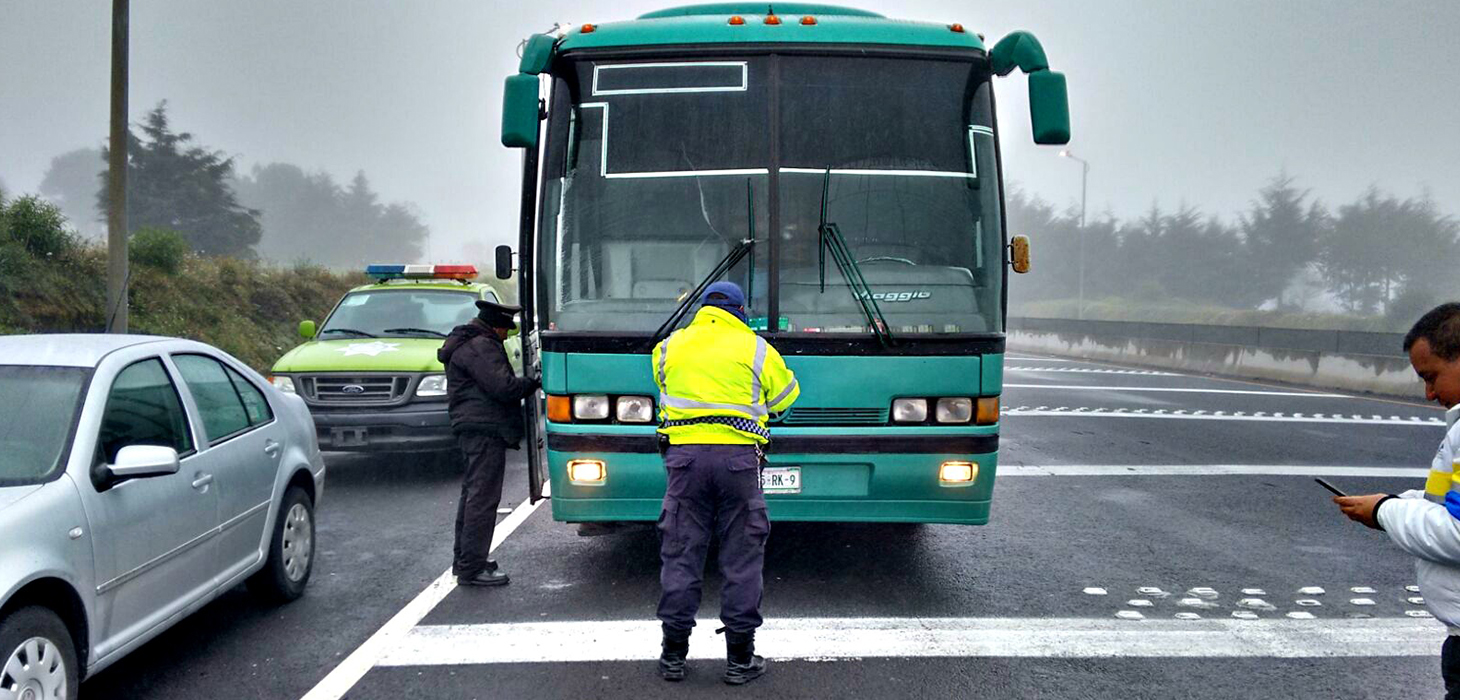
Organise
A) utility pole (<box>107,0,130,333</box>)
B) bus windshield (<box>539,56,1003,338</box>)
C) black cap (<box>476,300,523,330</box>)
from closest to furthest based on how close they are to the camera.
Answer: bus windshield (<box>539,56,1003,338</box>) < black cap (<box>476,300,523,330</box>) < utility pole (<box>107,0,130,333</box>)

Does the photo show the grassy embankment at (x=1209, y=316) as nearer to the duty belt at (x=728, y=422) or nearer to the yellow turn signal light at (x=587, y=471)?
the yellow turn signal light at (x=587, y=471)

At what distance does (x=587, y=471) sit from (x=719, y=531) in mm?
1391

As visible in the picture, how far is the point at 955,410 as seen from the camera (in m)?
6.04

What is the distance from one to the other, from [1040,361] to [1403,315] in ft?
115

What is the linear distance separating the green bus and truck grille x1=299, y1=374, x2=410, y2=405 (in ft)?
12.5

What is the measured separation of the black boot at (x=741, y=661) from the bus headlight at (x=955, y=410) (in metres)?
1.85

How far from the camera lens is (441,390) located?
32.3 feet

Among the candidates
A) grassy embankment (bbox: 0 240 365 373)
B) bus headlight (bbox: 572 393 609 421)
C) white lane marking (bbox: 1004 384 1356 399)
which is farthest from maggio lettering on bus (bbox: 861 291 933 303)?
white lane marking (bbox: 1004 384 1356 399)

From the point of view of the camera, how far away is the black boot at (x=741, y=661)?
185 inches

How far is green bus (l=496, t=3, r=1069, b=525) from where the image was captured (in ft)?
19.6

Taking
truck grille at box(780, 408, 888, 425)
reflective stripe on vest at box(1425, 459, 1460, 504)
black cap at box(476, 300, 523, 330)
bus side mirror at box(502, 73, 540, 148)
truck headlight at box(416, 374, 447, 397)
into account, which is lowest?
truck headlight at box(416, 374, 447, 397)

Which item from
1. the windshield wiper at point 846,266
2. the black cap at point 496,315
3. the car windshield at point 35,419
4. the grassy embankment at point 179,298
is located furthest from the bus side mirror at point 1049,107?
the grassy embankment at point 179,298

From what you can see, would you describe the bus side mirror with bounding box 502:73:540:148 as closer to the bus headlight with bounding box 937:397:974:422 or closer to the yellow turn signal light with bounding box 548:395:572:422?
the yellow turn signal light with bounding box 548:395:572:422

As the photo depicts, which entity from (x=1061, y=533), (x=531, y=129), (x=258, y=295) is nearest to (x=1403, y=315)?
A: (x=258, y=295)
